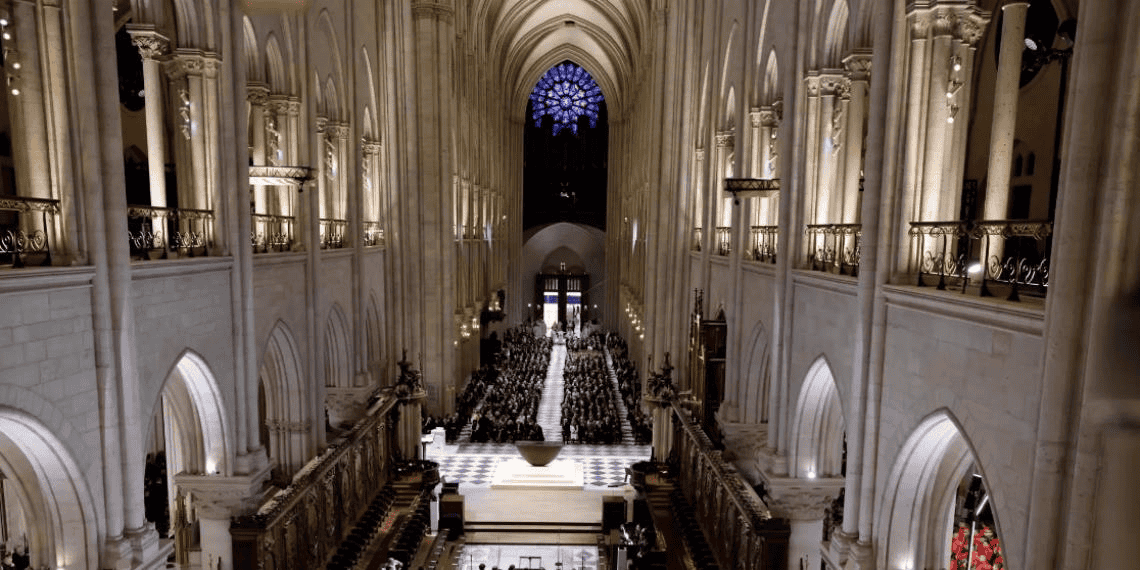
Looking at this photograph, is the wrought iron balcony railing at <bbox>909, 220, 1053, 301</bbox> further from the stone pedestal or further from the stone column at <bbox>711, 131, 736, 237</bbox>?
the stone pedestal

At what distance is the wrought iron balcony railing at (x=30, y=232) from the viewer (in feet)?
20.8

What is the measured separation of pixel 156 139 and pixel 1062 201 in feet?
32.7

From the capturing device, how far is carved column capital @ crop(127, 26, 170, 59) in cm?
873

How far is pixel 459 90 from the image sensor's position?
1085 inches

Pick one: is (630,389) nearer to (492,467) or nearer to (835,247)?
(492,467)

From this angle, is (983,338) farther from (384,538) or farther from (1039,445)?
(384,538)

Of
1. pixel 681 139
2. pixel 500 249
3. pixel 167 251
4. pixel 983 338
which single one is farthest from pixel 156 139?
pixel 500 249

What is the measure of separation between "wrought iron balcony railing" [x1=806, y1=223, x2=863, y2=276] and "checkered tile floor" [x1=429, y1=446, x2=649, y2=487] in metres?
11.2

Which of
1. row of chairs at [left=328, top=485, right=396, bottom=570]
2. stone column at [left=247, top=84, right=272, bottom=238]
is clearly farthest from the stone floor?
stone column at [left=247, top=84, right=272, bottom=238]

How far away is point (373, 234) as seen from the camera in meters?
17.8

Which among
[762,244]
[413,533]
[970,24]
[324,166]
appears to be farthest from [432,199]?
[970,24]

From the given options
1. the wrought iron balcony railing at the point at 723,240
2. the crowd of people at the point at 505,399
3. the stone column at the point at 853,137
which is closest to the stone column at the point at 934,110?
the stone column at the point at 853,137

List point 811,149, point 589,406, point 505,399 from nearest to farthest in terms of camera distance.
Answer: point 811,149 → point 589,406 → point 505,399

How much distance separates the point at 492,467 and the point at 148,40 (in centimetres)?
1480
